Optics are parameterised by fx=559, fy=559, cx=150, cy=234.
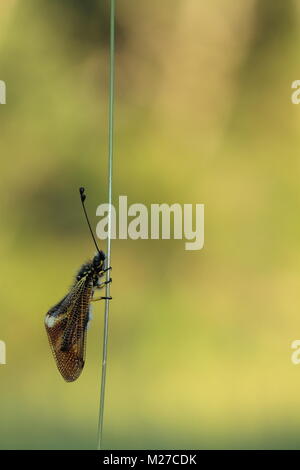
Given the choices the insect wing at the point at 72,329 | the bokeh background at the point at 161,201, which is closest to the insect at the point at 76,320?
the insect wing at the point at 72,329

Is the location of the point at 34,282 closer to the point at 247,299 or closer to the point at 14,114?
the point at 14,114

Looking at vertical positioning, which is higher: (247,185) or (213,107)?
(213,107)

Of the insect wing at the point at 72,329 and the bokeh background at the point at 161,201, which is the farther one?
the bokeh background at the point at 161,201

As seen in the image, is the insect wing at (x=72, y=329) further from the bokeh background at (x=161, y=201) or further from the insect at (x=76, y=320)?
the bokeh background at (x=161, y=201)

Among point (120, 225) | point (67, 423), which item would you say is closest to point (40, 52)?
point (120, 225)

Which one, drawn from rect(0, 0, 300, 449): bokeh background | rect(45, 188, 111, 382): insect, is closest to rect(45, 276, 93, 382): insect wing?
rect(45, 188, 111, 382): insect

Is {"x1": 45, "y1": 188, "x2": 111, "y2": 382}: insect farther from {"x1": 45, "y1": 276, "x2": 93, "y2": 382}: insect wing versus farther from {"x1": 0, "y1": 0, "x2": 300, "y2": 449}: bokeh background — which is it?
{"x1": 0, "y1": 0, "x2": 300, "y2": 449}: bokeh background
